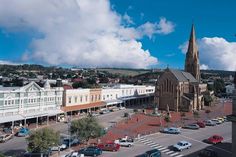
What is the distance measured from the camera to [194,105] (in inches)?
3260

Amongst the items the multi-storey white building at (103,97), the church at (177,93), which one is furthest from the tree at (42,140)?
the church at (177,93)

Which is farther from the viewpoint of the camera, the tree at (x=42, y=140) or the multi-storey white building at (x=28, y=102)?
the multi-storey white building at (x=28, y=102)

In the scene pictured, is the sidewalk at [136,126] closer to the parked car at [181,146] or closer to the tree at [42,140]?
the parked car at [181,146]

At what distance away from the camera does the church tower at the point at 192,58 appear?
9312cm

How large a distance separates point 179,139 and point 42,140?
21499mm

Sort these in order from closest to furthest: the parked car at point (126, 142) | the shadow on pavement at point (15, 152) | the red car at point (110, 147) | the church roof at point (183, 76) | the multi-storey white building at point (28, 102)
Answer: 1. the shadow on pavement at point (15, 152)
2. the red car at point (110, 147)
3. the parked car at point (126, 142)
4. the multi-storey white building at point (28, 102)
5. the church roof at point (183, 76)

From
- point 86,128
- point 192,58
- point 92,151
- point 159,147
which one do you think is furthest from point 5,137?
point 192,58

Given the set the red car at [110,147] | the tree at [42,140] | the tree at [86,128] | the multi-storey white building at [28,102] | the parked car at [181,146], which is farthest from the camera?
the multi-storey white building at [28,102]

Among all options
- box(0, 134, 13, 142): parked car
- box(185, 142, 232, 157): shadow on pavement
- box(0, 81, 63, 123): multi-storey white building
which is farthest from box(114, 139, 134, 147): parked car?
box(0, 81, 63, 123): multi-storey white building

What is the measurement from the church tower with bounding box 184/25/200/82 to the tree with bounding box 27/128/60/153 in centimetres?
6844

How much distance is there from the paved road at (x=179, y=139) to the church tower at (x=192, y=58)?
43.2 metres

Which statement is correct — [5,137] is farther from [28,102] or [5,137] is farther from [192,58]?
[192,58]

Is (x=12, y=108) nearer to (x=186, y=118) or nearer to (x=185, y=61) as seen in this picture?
(x=186, y=118)

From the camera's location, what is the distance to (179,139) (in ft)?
148
